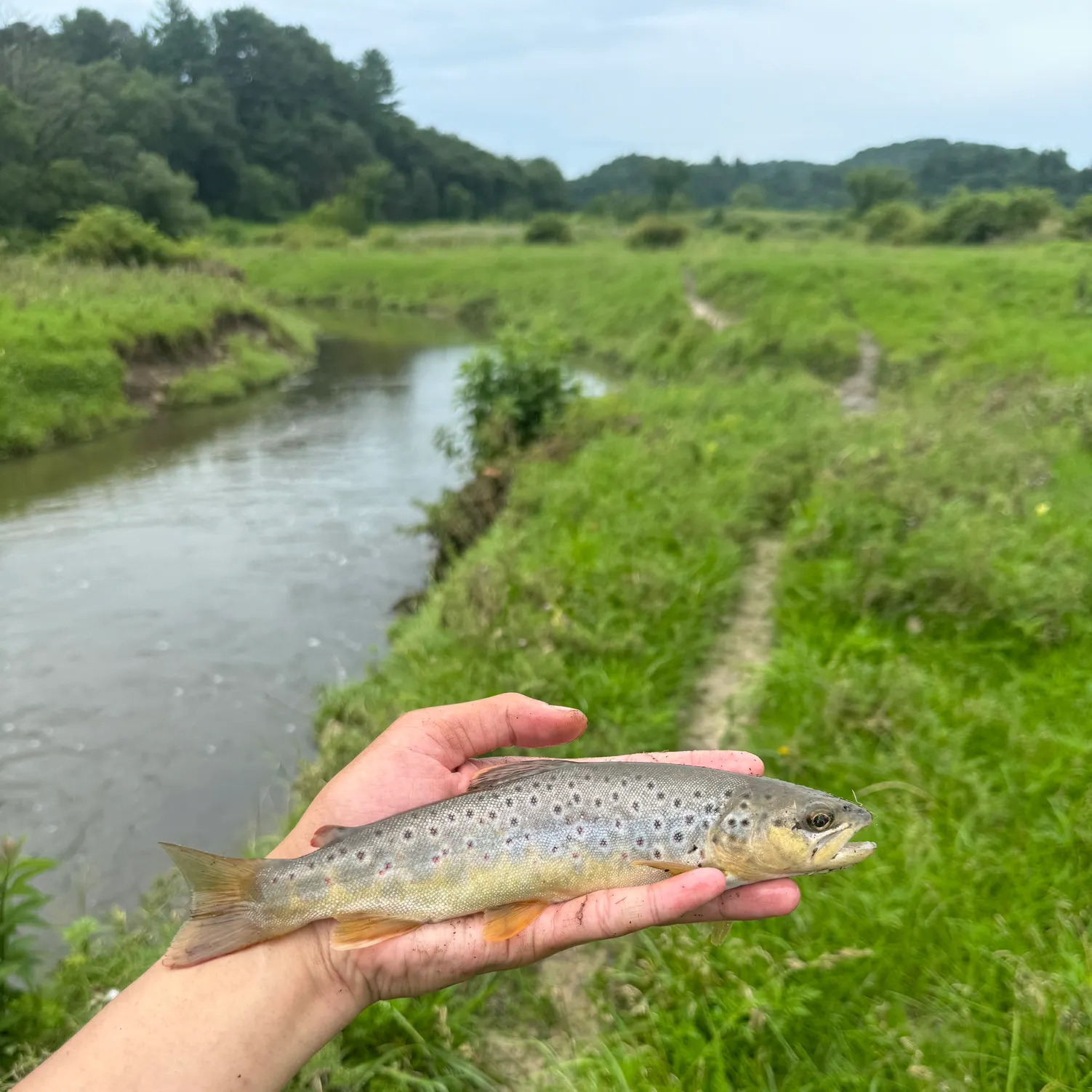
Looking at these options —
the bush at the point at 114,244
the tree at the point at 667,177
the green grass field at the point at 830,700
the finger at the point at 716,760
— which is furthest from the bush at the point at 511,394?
the tree at the point at 667,177

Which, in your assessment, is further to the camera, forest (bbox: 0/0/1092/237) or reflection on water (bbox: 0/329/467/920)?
forest (bbox: 0/0/1092/237)

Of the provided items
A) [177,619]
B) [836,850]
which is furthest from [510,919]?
[177,619]

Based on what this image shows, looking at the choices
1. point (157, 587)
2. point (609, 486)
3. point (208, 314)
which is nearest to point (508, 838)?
point (609, 486)

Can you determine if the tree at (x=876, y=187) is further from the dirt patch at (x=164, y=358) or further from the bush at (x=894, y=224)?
the dirt patch at (x=164, y=358)

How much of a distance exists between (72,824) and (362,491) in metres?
Answer: 9.76

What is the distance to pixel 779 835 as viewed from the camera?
3.03 meters

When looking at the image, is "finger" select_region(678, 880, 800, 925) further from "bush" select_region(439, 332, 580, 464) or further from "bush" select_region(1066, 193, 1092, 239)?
"bush" select_region(1066, 193, 1092, 239)

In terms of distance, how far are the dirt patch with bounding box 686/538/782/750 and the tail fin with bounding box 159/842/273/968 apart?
403cm

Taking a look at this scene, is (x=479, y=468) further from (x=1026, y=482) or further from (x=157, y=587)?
(x=1026, y=482)

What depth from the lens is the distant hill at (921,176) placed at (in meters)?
95.1

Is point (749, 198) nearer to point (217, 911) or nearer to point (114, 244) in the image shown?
point (114, 244)

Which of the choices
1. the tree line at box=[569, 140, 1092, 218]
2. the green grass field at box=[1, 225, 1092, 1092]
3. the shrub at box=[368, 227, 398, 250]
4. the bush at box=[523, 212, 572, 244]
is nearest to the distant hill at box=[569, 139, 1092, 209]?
the tree line at box=[569, 140, 1092, 218]

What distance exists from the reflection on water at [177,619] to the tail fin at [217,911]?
457cm

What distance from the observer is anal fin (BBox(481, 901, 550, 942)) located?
298 cm
